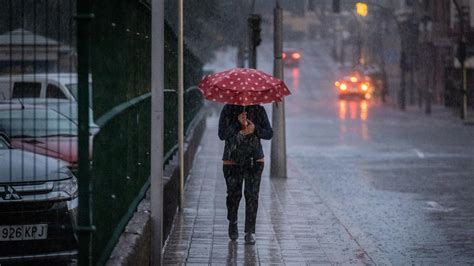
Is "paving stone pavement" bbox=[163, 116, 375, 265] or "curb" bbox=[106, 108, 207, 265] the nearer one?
"curb" bbox=[106, 108, 207, 265]

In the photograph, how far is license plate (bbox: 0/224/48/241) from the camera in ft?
29.8

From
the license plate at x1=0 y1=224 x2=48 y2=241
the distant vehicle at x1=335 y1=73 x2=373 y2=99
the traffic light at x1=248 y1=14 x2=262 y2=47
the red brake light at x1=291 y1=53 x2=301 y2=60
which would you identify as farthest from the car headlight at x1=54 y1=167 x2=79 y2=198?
the red brake light at x1=291 y1=53 x2=301 y2=60

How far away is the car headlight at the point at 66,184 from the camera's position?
386 inches

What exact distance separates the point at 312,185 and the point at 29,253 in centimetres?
1029

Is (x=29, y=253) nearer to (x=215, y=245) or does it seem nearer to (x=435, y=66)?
(x=215, y=245)

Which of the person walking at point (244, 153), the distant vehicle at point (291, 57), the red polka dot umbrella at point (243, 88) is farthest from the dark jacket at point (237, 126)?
the distant vehicle at point (291, 57)

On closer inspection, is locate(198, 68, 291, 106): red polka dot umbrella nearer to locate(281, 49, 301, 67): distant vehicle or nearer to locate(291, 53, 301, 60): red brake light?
locate(281, 49, 301, 67): distant vehicle

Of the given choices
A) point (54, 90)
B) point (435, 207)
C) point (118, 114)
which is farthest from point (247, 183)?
point (435, 207)

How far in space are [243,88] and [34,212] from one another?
295cm

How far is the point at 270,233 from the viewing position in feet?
41.6

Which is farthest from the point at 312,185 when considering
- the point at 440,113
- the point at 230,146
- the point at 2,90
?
the point at 440,113

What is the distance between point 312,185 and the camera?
19.2m

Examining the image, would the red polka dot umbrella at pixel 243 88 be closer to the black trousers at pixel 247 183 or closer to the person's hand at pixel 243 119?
the person's hand at pixel 243 119

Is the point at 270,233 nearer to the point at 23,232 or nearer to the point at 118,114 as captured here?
the point at 23,232
